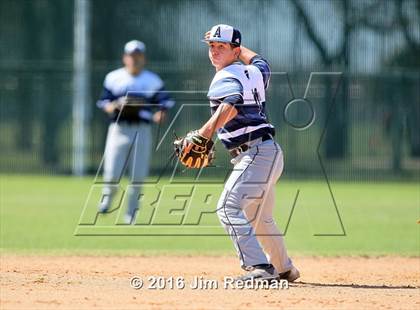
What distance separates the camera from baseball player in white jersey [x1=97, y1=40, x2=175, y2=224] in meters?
14.0

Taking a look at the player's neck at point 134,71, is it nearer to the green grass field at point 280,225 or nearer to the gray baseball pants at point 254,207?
the green grass field at point 280,225

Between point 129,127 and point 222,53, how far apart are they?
5905 mm

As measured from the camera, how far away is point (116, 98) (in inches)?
558

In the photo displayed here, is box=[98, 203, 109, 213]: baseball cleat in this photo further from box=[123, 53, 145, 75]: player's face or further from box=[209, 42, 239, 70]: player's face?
box=[209, 42, 239, 70]: player's face

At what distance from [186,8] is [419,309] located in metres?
19.0

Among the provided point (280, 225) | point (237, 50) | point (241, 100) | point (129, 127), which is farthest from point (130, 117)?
point (241, 100)

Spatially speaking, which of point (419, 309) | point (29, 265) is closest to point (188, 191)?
point (29, 265)

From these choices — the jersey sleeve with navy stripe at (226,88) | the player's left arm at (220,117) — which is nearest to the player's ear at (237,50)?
the jersey sleeve with navy stripe at (226,88)

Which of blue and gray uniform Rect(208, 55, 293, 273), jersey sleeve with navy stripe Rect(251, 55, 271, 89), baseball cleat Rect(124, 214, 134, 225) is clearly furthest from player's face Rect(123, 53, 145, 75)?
blue and gray uniform Rect(208, 55, 293, 273)

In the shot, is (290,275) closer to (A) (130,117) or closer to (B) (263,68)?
(B) (263,68)

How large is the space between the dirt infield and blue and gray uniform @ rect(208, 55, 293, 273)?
0.42 metres

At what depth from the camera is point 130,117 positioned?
14.2m

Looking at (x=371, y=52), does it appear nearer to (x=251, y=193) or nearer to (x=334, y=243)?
(x=334, y=243)

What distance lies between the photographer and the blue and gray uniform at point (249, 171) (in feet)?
27.0
